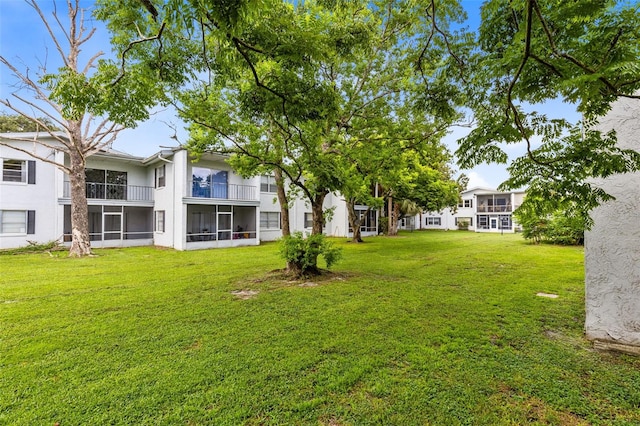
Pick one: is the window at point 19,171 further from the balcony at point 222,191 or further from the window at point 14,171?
the balcony at point 222,191

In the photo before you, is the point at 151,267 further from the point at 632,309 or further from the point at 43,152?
the point at 632,309

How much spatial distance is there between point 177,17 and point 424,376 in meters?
4.27

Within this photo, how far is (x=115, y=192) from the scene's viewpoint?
17.5m

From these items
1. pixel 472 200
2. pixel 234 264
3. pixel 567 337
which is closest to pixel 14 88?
pixel 234 264

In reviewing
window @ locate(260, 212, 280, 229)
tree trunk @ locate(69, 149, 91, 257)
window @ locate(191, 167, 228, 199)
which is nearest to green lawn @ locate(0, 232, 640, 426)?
tree trunk @ locate(69, 149, 91, 257)

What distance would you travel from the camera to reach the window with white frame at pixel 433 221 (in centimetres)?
4272

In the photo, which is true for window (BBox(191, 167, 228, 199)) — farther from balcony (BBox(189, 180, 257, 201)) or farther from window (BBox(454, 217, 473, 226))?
window (BBox(454, 217, 473, 226))

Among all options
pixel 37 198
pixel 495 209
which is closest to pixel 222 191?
pixel 37 198

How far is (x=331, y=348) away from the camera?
157 inches

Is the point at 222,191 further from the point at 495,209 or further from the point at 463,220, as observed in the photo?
the point at 463,220

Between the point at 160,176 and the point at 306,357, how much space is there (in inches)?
689

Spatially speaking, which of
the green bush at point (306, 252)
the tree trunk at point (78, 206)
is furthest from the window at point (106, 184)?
the green bush at point (306, 252)

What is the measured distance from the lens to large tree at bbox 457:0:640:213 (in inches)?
97.0

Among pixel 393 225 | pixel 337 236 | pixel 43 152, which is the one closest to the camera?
pixel 43 152
